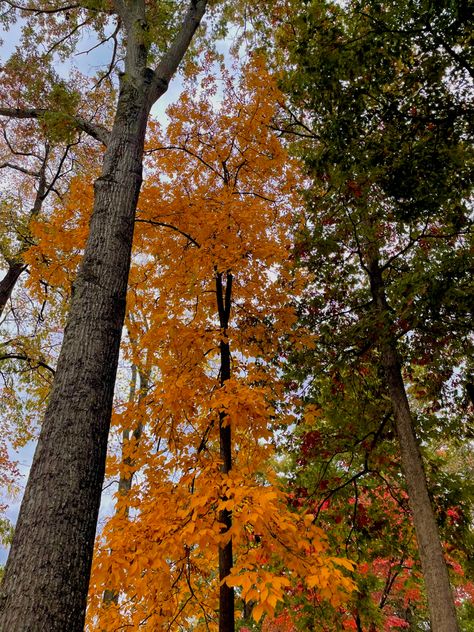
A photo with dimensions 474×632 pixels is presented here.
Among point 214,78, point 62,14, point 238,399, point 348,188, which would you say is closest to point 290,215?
point 348,188

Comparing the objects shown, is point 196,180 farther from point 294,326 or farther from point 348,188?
point 294,326

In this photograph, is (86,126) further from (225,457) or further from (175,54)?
(225,457)

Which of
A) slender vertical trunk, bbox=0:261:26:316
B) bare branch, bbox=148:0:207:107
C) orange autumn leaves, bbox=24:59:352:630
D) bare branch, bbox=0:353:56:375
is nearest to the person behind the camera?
orange autumn leaves, bbox=24:59:352:630

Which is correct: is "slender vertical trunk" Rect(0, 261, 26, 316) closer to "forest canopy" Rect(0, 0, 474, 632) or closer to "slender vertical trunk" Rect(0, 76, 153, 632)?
"forest canopy" Rect(0, 0, 474, 632)

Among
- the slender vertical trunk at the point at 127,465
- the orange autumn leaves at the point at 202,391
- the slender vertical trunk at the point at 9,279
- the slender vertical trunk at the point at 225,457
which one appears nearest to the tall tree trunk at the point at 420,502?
the orange autumn leaves at the point at 202,391

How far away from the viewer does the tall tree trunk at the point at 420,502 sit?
4684 mm

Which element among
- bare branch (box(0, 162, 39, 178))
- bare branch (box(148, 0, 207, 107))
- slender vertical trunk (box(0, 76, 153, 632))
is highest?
bare branch (box(0, 162, 39, 178))

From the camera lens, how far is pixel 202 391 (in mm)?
4742

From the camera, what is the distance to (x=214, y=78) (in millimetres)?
6031

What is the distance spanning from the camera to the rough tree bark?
1.74 m

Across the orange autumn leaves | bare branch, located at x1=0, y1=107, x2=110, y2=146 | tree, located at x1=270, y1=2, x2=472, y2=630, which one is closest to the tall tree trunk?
tree, located at x1=270, y1=2, x2=472, y2=630

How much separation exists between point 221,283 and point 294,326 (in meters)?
1.51

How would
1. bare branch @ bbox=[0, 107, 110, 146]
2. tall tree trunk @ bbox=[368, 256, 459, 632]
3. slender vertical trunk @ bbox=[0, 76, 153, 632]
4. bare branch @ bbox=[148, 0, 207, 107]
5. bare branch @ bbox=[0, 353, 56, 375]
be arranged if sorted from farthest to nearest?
bare branch @ bbox=[0, 353, 56, 375], tall tree trunk @ bbox=[368, 256, 459, 632], bare branch @ bbox=[148, 0, 207, 107], bare branch @ bbox=[0, 107, 110, 146], slender vertical trunk @ bbox=[0, 76, 153, 632]

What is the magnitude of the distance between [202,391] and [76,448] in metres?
2.66
